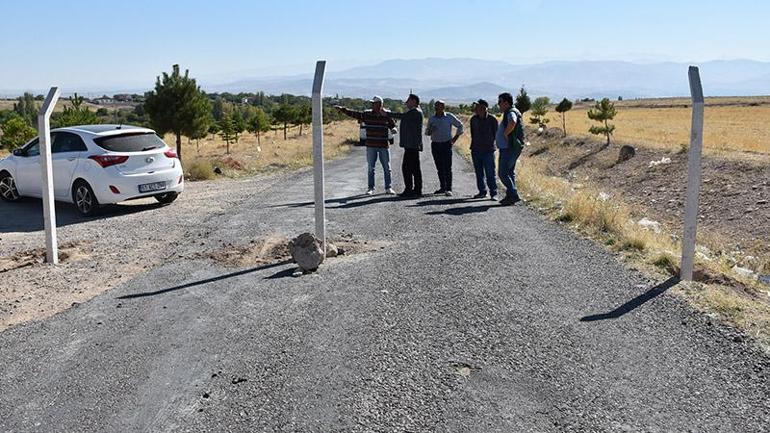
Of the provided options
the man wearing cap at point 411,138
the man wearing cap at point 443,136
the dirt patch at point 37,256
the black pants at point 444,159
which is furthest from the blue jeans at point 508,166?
the dirt patch at point 37,256

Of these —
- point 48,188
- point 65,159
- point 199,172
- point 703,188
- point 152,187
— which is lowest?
point 703,188

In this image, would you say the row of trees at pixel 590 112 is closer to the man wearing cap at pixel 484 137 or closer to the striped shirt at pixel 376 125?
the man wearing cap at pixel 484 137

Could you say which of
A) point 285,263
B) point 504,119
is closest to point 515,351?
point 285,263

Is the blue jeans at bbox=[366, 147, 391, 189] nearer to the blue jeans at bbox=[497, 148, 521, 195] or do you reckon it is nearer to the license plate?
the blue jeans at bbox=[497, 148, 521, 195]

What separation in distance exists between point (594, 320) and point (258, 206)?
764 cm

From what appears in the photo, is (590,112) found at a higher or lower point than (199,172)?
higher

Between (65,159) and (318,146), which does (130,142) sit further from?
(318,146)

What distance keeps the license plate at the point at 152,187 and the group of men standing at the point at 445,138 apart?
339 cm

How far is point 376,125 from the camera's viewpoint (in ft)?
41.5

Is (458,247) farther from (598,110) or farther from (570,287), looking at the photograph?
(598,110)

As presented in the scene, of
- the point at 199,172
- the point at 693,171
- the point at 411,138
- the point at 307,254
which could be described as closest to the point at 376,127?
the point at 411,138

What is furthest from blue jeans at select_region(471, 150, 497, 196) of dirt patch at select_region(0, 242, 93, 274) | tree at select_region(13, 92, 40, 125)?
tree at select_region(13, 92, 40, 125)

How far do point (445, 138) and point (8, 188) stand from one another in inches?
326

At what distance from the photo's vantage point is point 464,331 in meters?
5.36
